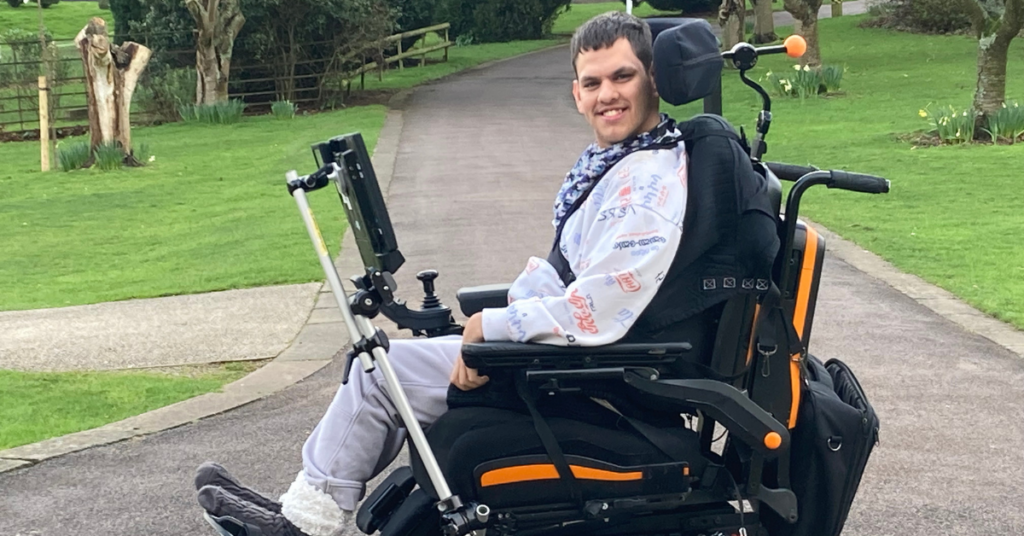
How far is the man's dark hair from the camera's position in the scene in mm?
3223

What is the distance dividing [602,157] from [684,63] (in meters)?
0.36

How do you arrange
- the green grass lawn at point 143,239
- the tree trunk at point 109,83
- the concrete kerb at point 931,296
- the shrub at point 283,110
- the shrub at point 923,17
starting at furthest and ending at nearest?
the shrub at point 923,17 < the shrub at point 283,110 < the tree trunk at point 109,83 < the concrete kerb at point 931,296 < the green grass lawn at point 143,239

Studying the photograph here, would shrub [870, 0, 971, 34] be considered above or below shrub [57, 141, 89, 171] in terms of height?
above

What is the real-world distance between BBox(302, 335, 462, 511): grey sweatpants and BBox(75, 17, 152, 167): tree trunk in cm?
1390

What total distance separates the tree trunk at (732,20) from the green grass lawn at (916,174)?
4.13 ft

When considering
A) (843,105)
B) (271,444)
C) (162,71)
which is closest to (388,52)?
(162,71)

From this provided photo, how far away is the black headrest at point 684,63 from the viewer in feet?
9.98

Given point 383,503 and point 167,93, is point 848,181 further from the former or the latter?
point 167,93

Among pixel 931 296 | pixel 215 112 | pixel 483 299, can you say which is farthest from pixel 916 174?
pixel 215 112

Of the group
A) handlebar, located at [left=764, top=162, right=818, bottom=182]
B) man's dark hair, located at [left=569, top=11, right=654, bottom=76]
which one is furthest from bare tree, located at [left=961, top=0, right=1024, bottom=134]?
man's dark hair, located at [left=569, top=11, right=654, bottom=76]

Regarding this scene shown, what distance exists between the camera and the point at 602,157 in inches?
128

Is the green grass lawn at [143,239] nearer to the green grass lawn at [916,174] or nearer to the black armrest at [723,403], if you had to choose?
the black armrest at [723,403]

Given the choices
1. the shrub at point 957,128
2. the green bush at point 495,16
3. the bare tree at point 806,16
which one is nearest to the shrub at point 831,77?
the bare tree at point 806,16

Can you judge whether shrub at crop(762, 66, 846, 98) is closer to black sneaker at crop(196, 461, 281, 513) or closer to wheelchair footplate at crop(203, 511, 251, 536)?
black sneaker at crop(196, 461, 281, 513)
